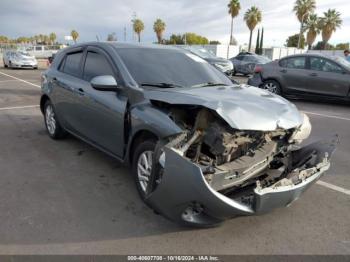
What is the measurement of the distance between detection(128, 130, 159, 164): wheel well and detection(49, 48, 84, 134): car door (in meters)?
1.52

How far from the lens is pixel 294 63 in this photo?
10719mm

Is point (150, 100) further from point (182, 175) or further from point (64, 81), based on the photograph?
point (64, 81)

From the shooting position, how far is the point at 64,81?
17.2 feet

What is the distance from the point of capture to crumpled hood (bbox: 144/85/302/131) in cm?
293

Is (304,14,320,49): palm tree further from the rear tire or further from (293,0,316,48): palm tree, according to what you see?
the rear tire

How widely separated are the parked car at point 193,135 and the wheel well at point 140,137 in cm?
1

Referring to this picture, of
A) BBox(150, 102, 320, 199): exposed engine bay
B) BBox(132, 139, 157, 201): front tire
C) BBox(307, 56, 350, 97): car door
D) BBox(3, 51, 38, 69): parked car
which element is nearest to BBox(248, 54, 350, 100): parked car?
BBox(307, 56, 350, 97): car door

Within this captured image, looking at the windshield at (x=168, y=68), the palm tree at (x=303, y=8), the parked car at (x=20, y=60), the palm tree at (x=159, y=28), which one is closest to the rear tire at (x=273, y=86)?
the windshield at (x=168, y=68)

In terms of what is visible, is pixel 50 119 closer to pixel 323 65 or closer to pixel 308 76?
pixel 308 76

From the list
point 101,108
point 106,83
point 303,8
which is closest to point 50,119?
point 101,108

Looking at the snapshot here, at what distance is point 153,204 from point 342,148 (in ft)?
13.6

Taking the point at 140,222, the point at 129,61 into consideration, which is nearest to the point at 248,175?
the point at 140,222

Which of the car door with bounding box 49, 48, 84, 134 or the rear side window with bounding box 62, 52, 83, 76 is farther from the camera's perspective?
the rear side window with bounding box 62, 52, 83, 76

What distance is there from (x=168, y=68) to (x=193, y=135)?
1.51m
